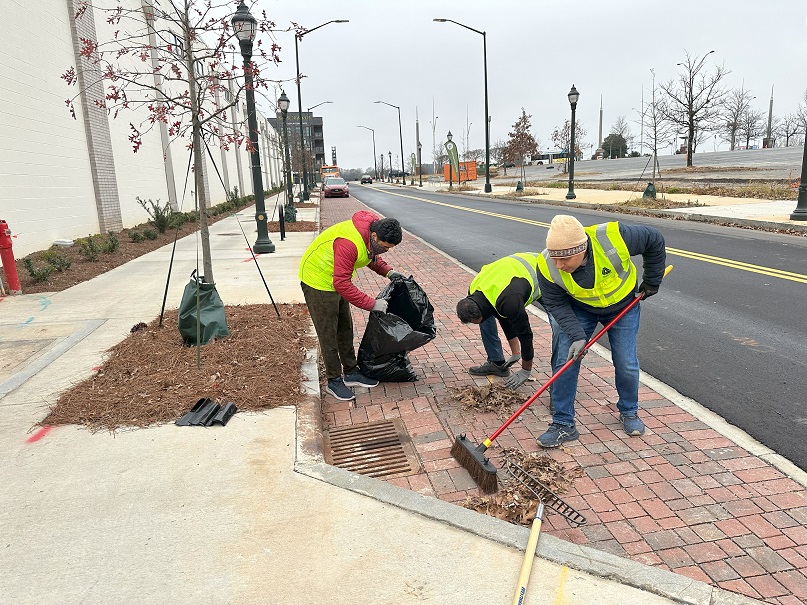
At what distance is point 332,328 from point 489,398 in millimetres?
1321

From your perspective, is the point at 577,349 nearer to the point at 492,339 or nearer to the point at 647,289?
the point at 647,289

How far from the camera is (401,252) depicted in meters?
12.1

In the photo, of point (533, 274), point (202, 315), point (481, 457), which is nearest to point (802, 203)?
point (533, 274)

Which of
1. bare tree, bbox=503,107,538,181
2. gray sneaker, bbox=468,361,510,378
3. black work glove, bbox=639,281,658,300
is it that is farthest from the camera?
bare tree, bbox=503,107,538,181

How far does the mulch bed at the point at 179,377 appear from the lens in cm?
409

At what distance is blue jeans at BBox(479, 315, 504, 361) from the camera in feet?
15.8

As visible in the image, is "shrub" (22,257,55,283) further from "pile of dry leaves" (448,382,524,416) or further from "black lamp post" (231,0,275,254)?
"pile of dry leaves" (448,382,524,416)

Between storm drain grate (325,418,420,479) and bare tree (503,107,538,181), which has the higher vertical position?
bare tree (503,107,538,181)

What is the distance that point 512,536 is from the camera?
268cm

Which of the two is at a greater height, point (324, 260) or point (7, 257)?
point (324, 260)

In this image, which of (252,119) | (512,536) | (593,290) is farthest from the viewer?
(252,119)

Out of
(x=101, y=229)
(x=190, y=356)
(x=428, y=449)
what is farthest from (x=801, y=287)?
(x=101, y=229)

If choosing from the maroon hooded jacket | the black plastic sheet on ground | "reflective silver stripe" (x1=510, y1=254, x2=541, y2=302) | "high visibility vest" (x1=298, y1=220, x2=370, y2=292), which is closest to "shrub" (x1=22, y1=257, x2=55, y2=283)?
→ "high visibility vest" (x1=298, y1=220, x2=370, y2=292)

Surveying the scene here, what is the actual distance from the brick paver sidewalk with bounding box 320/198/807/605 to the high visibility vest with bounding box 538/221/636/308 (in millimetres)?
923
